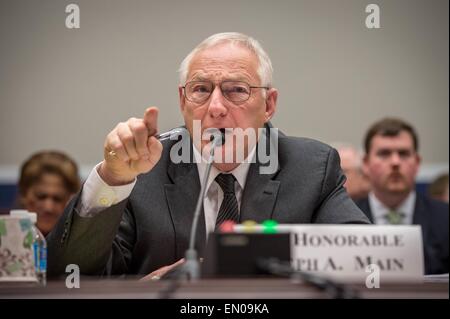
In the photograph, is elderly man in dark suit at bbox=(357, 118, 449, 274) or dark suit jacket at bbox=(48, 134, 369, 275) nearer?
dark suit jacket at bbox=(48, 134, 369, 275)

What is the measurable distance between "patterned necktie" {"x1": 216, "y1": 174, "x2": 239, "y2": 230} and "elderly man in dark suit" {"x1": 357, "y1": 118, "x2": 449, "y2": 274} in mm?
2034

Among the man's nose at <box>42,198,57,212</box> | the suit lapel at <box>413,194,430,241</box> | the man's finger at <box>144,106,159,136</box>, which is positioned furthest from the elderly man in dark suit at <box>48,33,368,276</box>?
the suit lapel at <box>413,194,430,241</box>

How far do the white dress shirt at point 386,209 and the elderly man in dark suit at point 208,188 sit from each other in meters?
1.91

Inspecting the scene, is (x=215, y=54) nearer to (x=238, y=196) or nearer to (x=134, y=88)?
(x=238, y=196)

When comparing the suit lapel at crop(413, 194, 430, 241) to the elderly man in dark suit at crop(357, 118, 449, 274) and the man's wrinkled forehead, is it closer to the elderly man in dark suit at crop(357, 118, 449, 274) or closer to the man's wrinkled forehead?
the elderly man in dark suit at crop(357, 118, 449, 274)

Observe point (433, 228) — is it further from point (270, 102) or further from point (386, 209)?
point (270, 102)

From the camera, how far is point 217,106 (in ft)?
7.47

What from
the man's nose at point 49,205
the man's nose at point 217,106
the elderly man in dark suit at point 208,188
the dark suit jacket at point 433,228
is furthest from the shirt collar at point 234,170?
the dark suit jacket at point 433,228

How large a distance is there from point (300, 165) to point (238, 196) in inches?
8.5

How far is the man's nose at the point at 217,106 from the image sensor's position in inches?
89.7

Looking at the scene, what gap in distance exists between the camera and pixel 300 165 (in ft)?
7.66

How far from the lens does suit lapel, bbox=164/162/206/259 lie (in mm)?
2205

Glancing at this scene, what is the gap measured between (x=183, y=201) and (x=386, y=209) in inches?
89.2

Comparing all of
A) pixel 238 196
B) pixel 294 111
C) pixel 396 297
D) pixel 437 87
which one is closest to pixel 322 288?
pixel 396 297
